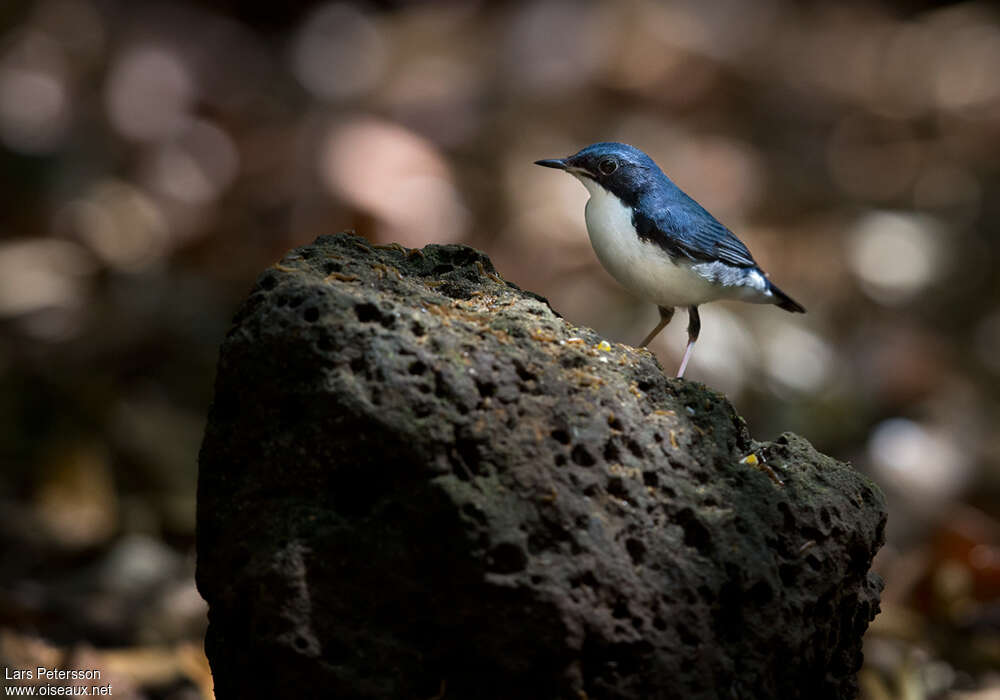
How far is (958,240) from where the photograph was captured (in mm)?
9750

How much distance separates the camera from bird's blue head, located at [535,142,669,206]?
145 inches

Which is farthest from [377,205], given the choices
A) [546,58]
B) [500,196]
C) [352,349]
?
[352,349]

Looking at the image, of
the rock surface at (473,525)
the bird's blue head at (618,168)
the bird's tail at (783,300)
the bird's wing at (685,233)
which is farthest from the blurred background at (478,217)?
the bird's blue head at (618,168)

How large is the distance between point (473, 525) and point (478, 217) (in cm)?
724

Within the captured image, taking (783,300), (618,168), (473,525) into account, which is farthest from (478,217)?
(473,525)

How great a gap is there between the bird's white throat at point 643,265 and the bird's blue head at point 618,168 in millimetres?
34

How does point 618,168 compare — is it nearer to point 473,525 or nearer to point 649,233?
point 649,233

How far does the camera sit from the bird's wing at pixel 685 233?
3639mm

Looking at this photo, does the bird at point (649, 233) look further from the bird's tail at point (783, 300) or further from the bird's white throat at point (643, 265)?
the bird's tail at point (783, 300)

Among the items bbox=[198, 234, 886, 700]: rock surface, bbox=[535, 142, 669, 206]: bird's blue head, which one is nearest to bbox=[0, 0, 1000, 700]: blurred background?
bbox=[198, 234, 886, 700]: rock surface

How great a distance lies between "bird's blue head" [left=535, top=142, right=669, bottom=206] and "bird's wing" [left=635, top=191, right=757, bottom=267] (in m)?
0.10

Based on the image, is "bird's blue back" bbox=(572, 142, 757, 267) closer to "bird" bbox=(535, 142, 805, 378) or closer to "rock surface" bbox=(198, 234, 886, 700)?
"bird" bbox=(535, 142, 805, 378)

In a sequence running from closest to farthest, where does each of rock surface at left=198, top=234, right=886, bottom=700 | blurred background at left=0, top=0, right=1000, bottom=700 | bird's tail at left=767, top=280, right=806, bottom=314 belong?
rock surface at left=198, top=234, right=886, bottom=700
bird's tail at left=767, top=280, right=806, bottom=314
blurred background at left=0, top=0, right=1000, bottom=700

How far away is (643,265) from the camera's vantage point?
3.66 meters
